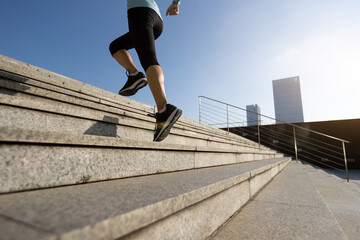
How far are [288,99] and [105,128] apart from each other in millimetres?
129275

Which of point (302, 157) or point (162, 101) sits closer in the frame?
point (162, 101)

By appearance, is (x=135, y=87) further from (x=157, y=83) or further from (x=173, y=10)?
(x=173, y=10)

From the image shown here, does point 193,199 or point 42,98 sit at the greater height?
point 42,98

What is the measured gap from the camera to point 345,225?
4.20 ft

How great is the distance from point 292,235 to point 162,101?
96 cm

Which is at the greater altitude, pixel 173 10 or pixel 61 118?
pixel 173 10

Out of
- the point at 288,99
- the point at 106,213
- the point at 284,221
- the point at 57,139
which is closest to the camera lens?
the point at 106,213

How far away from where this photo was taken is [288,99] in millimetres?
113375

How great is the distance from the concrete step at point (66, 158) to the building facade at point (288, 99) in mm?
125840

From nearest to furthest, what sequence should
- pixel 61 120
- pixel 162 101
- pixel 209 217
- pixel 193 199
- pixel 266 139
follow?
1. pixel 193 199
2. pixel 209 217
3. pixel 61 120
4. pixel 162 101
5. pixel 266 139

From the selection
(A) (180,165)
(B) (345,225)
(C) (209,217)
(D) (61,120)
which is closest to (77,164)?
(D) (61,120)

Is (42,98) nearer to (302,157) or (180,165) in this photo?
(180,165)

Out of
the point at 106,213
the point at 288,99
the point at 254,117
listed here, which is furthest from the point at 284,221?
the point at 288,99

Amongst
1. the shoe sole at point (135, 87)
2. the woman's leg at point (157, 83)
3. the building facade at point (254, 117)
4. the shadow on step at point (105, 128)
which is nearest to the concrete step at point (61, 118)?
the shadow on step at point (105, 128)
